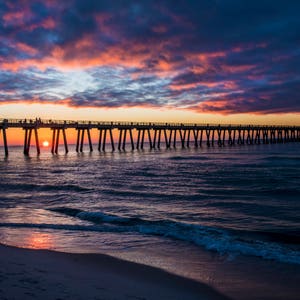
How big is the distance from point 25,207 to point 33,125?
3168 centimetres

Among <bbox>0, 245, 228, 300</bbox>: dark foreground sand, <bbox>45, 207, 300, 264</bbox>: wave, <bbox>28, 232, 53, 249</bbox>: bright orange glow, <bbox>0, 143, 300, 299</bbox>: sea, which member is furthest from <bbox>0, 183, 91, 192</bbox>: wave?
<bbox>0, 245, 228, 300</bbox>: dark foreground sand

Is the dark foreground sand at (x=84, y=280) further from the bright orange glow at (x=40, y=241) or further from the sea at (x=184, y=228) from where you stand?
the bright orange glow at (x=40, y=241)

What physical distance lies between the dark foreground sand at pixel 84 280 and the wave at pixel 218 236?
6.52 ft

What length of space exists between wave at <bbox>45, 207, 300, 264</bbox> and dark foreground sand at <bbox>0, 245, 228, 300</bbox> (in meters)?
1.99

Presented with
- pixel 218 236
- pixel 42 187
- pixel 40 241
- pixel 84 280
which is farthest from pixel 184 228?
pixel 42 187

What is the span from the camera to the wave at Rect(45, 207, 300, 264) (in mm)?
6910

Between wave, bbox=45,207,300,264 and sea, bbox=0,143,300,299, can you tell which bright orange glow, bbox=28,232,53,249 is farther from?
wave, bbox=45,207,300,264

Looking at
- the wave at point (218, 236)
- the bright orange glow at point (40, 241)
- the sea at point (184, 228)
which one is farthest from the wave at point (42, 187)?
the bright orange glow at point (40, 241)

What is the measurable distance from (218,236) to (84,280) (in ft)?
12.6

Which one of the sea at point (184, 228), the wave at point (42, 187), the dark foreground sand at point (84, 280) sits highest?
Answer: the dark foreground sand at point (84, 280)

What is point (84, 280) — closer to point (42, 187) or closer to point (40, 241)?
point (40, 241)

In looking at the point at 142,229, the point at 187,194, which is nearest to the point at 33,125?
the point at 187,194

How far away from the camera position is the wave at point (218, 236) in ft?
22.7

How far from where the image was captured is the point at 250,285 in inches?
205
